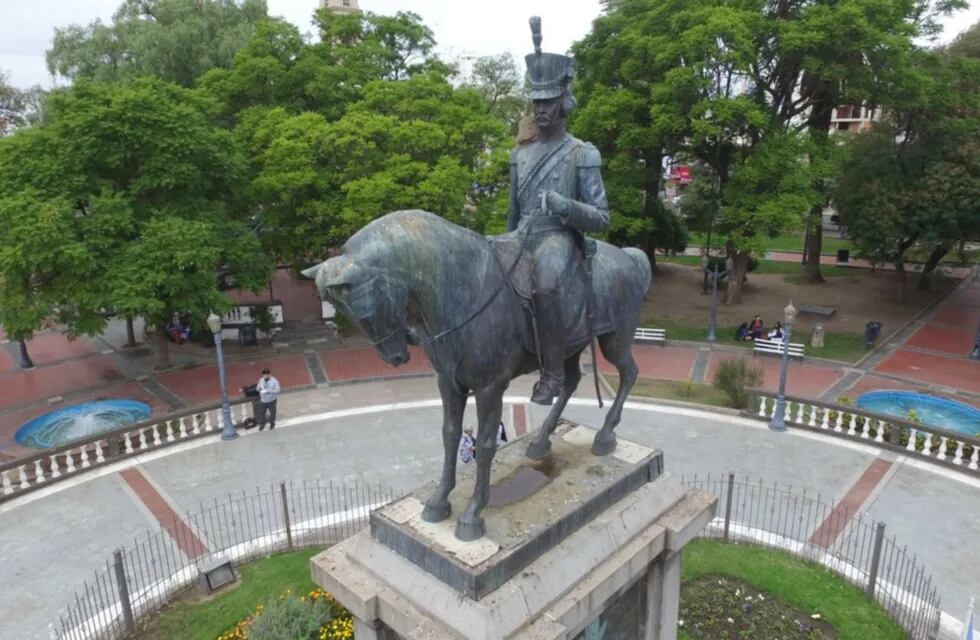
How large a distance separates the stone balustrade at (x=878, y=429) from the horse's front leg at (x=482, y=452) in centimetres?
1309

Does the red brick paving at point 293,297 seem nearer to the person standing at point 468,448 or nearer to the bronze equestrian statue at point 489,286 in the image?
the person standing at point 468,448

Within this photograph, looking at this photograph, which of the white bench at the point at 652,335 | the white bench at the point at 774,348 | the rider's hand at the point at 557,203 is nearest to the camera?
the rider's hand at the point at 557,203

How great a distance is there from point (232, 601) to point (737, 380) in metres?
13.4

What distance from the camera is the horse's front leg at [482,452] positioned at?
6344 millimetres

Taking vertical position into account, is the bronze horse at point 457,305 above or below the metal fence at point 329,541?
above

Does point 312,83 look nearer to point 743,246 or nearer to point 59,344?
point 59,344

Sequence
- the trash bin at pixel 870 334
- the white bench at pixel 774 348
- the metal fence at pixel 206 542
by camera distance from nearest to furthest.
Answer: the metal fence at pixel 206 542 → the white bench at pixel 774 348 → the trash bin at pixel 870 334

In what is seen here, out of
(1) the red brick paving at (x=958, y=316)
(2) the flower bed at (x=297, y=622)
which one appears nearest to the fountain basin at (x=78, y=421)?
(2) the flower bed at (x=297, y=622)

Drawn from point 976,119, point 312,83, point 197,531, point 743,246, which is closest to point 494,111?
point 312,83

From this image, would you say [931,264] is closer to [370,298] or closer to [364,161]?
[364,161]

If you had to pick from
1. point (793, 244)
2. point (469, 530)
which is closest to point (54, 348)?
point (469, 530)

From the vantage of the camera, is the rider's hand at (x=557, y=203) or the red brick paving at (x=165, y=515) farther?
the red brick paving at (x=165, y=515)

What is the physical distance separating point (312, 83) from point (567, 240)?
2195cm

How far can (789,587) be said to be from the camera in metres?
10.6
